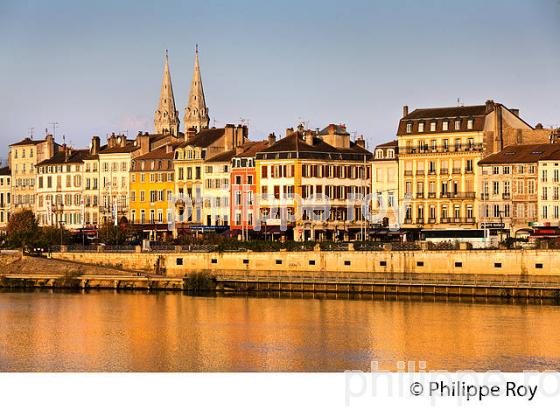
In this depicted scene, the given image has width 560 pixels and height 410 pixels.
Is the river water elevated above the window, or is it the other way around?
the window

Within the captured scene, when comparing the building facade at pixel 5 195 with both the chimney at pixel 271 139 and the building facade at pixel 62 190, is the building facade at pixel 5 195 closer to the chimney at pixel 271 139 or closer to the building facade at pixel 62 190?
the building facade at pixel 62 190

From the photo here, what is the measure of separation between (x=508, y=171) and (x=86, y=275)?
16157 millimetres

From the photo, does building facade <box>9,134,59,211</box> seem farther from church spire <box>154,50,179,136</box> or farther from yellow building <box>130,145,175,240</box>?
church spire <box>154,50,179,136</box>

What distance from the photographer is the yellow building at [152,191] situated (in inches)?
2773

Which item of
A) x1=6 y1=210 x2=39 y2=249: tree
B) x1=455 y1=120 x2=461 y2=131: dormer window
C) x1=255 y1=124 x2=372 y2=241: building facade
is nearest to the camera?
x1=455 y1=120 x2=461 y2=131: dormer window

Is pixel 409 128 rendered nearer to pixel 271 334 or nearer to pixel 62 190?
pixel 62 190

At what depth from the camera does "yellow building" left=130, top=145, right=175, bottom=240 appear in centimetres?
7044

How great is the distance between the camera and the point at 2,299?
5228 centimetres

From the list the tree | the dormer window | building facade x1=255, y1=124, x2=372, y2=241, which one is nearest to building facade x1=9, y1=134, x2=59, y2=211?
the tree

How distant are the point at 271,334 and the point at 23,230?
84.5 feet

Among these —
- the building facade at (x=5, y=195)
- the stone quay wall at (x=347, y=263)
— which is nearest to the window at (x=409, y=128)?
the stone quay wall at (x=347, y=263)

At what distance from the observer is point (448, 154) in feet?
205

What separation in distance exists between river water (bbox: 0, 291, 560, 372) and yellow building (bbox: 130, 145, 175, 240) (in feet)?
59.2

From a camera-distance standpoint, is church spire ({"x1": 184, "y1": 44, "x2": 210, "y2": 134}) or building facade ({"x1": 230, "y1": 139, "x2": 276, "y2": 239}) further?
church spire ({"x1": 184, "y1": 44, "x2": 210, "y2": 134})
